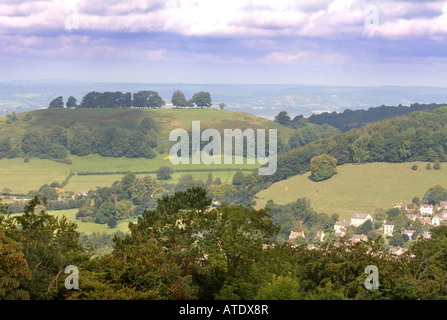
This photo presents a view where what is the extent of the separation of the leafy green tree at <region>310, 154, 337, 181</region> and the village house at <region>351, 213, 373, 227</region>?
32183mm

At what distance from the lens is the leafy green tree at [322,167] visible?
143875 millimetres

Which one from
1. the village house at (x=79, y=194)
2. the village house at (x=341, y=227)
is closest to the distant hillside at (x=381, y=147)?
the village house at (x=341, y=227)

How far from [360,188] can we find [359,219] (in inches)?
957

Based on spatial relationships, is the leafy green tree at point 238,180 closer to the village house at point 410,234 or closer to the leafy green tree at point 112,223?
the leafy green tree at point 112,223

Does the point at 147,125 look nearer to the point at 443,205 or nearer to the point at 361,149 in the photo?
the point at 361,149

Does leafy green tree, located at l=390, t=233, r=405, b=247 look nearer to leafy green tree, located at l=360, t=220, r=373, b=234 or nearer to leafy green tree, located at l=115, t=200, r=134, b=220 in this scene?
leafy green tree, located at l=360, t=220, r=373, b=234

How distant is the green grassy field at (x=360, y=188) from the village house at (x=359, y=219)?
144 inches

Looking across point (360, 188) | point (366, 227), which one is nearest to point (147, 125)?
point (360, 188)

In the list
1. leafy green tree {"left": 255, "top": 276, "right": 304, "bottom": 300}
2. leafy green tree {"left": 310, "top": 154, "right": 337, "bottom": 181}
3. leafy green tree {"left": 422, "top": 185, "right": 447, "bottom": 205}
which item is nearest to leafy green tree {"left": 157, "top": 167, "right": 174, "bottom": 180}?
leafy green tree {"left": 310, "top": 154, "right": 337, "bottom": 181}

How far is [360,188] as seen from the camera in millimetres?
133125

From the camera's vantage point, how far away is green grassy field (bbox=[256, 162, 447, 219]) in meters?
124

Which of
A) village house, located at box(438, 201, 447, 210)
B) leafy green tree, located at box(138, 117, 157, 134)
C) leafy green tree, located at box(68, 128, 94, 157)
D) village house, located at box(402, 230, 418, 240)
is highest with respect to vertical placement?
leafy green tree, located at box(138, 117, 157, 134)
